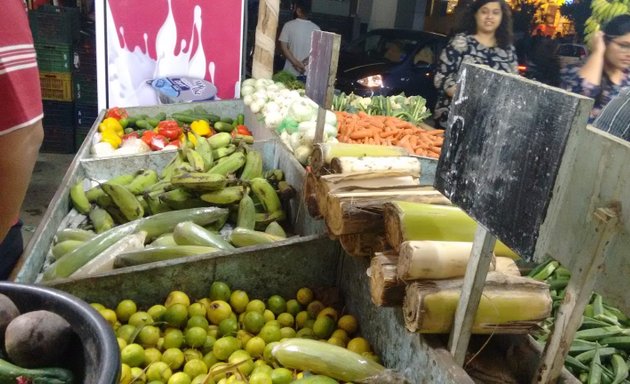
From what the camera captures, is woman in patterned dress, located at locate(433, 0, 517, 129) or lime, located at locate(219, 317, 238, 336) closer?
lime, located at locate(219, 317, 238, 336)

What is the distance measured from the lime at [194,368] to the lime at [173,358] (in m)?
0.04

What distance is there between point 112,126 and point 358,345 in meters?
3.64

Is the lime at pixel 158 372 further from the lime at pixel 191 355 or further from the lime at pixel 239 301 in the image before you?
the lime at pixel 239 301

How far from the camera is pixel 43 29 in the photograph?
7316 millimetres

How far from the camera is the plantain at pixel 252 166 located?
157 inches

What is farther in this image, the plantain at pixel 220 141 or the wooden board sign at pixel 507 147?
the plantain at pixel 220 141

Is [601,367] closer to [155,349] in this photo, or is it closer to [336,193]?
[336,193]

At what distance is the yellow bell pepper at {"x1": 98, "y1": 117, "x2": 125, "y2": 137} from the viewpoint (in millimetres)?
4914

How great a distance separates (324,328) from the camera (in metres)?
2.39

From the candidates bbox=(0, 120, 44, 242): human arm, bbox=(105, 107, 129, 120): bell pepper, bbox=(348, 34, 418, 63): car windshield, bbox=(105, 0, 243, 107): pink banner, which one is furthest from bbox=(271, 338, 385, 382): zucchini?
bbox=(348, 34, 418, 63): car windshield

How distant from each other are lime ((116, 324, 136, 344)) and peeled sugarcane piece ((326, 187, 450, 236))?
953 mm

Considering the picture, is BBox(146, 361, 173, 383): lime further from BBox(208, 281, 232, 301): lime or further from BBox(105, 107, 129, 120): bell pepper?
BBox(105, 107, 129, 120): bell pepper

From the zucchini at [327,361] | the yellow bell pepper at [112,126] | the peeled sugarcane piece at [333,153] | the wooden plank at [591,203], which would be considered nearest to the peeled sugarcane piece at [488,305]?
the wooden plank at [591,203]

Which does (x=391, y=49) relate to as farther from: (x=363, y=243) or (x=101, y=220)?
(x=363, y=243)
